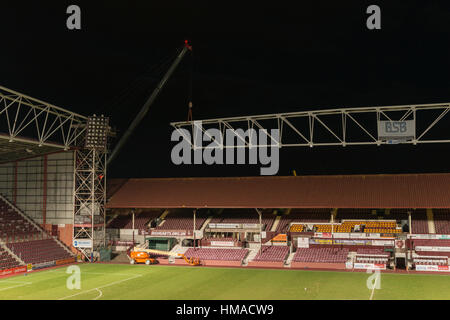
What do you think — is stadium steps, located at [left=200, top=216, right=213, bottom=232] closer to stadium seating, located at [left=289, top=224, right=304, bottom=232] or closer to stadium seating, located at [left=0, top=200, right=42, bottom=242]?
stadium seating, located at [left=289, top=224, right=304, bottom=232]

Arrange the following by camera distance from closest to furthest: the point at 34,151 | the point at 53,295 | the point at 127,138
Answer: the point at 53,295 < the point at 34,151 < the point at 127,138

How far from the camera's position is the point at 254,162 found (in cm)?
6094

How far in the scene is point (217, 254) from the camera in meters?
46.1

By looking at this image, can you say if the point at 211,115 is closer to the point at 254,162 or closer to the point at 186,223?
the point at 254,162

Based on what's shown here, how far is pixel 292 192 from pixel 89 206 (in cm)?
2213

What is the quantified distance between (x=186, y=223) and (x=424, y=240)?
24589 millimetres

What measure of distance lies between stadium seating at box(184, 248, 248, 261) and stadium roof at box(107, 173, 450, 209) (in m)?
4.60

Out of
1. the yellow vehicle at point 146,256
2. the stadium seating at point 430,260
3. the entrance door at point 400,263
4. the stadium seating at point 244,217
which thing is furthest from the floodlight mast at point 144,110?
the stadium seating at point 430,260

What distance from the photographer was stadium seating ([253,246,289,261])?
144 ft

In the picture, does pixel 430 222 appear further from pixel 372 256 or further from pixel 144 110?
pixel 144 110

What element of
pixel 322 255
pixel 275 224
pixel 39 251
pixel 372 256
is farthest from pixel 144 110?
pixel 372 256

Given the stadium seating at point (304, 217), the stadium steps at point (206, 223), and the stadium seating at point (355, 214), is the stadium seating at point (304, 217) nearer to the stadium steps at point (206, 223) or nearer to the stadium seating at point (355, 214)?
the stadium seating at point (355, 214)

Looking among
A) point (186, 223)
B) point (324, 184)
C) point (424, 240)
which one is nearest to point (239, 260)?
point (186, 223)

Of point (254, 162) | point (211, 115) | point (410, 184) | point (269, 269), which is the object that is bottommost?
point (269, 269)
